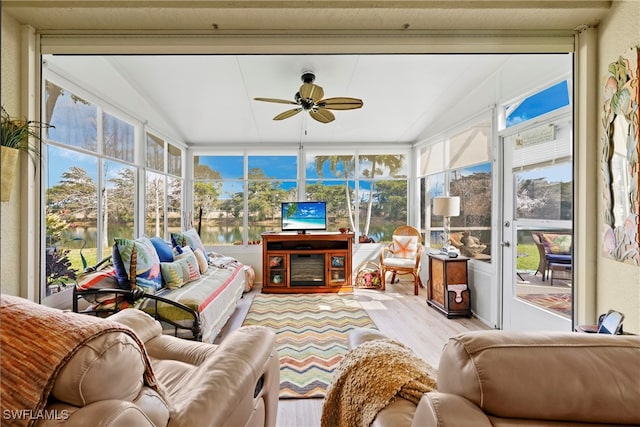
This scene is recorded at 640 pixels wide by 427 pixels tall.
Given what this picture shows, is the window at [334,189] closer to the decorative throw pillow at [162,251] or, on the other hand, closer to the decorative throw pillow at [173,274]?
the decorative throw pillow at [162,251]

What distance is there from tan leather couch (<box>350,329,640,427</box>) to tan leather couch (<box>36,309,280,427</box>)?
63cm

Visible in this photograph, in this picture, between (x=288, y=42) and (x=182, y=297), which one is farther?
(x=182, y=297)

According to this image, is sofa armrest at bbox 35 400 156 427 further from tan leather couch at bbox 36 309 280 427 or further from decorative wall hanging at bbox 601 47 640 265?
decorative wall hanging at bbox 601 47 640 265

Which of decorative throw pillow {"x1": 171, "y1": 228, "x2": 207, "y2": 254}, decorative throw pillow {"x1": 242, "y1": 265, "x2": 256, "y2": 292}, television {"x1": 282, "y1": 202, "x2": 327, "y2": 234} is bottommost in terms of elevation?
decorative throw pillow {"x1": 242, "y1": 265, "x2": 256, "y2": 292}

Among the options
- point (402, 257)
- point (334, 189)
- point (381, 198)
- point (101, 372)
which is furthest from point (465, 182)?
point (101, 372)

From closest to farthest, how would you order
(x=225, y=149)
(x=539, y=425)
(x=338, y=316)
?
(x=539, y=425) < (x=338, y=316) < (x=225, y=149)

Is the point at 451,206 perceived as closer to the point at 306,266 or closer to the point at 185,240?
the point at 306,266

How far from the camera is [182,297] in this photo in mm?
2455

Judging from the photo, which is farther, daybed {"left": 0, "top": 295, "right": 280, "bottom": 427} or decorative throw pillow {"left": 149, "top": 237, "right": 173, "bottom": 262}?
decorative throw pillow {"left": 149, "top": 237, "right": 173, "bottom": 262}

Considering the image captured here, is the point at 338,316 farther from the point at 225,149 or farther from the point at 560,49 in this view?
the point at 225,149

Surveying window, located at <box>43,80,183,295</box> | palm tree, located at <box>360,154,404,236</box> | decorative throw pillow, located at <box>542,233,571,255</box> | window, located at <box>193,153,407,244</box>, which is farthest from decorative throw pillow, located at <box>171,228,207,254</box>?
decorative throw pillow, located at <box>542,233,571,255</box>

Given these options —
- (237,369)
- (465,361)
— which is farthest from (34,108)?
(465,361)

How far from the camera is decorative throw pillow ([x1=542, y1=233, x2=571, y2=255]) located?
237cm

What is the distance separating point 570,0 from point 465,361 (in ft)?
7.34
